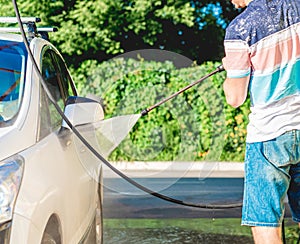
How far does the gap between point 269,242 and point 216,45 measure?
15.8 m

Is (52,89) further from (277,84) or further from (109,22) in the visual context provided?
(109,22)

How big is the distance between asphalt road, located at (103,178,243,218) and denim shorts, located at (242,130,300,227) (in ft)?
15.1

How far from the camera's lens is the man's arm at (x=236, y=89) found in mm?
4062

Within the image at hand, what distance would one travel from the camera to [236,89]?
409cm

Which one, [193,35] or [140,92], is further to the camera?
[193,35]

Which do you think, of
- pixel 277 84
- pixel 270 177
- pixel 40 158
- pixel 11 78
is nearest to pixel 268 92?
pixel 277 84

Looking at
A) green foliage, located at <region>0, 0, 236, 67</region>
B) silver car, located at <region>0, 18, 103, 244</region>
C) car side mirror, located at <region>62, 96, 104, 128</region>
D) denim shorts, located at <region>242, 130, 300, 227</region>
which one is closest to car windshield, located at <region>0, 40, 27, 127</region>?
silver car, located at <region>0, 18, 103, 244</region>

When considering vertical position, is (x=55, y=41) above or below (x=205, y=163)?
above

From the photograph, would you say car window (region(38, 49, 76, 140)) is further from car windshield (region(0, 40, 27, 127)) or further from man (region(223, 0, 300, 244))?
man (region(223, 0, 300, 244))

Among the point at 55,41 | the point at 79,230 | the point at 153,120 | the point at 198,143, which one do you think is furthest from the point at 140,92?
the point at 79,230

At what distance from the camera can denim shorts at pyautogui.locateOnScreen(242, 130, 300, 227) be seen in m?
4.07

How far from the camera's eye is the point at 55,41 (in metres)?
17.4

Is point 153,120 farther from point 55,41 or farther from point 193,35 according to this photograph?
point 193,35

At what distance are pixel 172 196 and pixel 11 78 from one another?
6.04 metres
